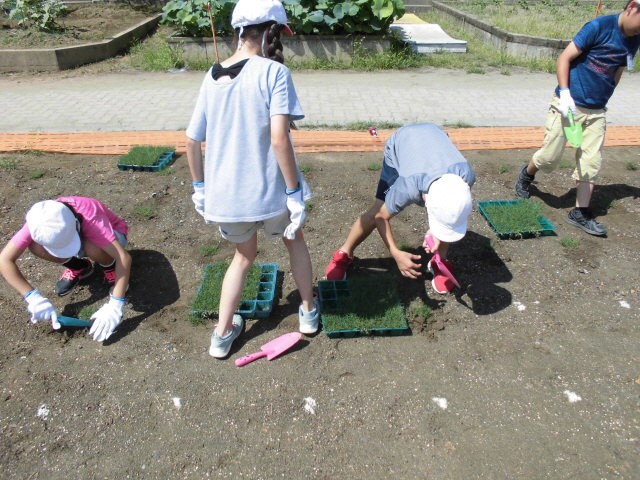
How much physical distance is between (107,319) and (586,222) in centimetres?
352

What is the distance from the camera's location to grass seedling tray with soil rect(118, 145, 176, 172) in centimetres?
461

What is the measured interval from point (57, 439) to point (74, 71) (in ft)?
24.1

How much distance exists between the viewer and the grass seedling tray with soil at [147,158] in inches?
182

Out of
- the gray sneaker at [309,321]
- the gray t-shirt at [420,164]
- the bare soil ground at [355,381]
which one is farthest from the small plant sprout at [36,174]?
the gray t-shirt at [420,164]

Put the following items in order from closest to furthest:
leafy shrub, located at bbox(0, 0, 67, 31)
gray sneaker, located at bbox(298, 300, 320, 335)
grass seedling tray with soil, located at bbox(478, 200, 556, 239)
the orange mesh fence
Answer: gray sneaker, located at bbox(298, 300, 320, 335)
grass seedling tray with soil, located at bbox(478, 200, 556, 239)
the orange mesh fence
leafy shrub, located at bbox(0, 0, 67, 31)

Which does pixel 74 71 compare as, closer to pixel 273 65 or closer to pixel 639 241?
pixel 273 65

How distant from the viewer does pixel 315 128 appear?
221 inches

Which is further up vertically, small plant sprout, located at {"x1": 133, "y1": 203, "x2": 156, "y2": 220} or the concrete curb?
the concrete curb

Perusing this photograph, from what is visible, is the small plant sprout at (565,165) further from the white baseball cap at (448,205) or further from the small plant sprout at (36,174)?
the small plant sprout at (36,174)

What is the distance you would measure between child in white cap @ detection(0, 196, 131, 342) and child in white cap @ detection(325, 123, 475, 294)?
4.45 ft

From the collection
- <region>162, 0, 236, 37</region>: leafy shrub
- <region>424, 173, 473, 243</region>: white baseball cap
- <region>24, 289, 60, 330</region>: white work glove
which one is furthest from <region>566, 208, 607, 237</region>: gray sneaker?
<region>162, 0, 236, 37</region>: leafy shrub

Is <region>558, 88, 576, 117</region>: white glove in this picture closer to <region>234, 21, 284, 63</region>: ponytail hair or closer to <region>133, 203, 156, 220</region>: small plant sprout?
<region>234, 21, 284, 63</region>: ponytail hair

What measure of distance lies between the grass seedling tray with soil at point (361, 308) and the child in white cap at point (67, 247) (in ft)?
4.13

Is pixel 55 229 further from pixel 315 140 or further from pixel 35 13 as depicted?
pixel 35 13
